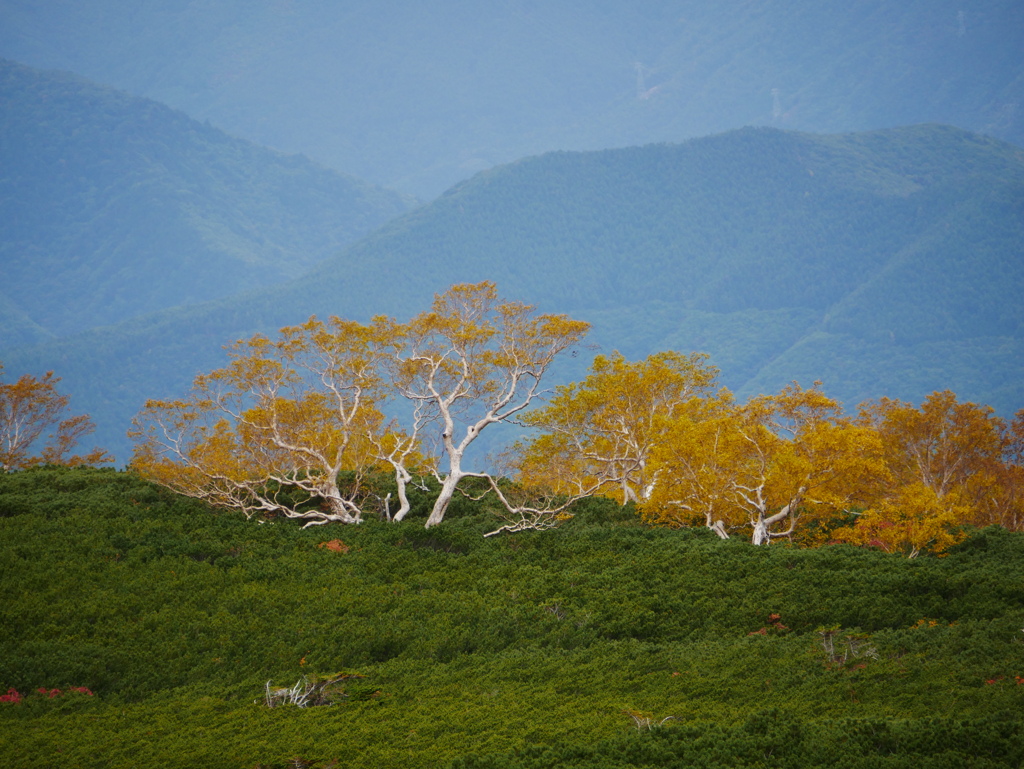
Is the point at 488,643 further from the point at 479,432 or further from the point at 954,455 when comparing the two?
the point at 954,455

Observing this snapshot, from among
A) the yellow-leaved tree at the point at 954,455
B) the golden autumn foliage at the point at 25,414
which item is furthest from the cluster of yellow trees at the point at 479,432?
A: the golden autumn foliage at the point at 25,414

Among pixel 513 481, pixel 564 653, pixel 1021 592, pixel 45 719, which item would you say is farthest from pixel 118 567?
pixel 1021 592

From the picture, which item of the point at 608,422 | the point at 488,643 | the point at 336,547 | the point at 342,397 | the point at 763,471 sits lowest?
the point at 488,643

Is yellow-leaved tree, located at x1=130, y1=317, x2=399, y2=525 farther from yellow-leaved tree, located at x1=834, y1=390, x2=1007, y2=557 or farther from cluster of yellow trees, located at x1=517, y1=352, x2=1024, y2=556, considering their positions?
yellow-leaved tree, located at x1=834, y1=390, x2=1007, y2=557

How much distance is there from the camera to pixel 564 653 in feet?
67.6

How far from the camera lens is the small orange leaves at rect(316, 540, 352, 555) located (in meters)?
28.1

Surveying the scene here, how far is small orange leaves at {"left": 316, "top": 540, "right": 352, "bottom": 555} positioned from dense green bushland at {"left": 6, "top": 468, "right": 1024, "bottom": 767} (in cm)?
→ 25

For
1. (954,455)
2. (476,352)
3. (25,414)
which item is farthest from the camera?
(25,414)

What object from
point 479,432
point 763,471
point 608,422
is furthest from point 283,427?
point 763,471

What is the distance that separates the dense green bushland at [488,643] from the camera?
14.6 m

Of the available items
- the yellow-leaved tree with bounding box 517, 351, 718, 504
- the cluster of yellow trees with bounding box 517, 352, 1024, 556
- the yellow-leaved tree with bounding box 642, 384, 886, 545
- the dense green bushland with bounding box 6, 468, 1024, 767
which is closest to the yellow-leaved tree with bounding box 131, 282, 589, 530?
the dense green bushland with bounding box 6, 468, 1024, 767

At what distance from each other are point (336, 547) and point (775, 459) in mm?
14921

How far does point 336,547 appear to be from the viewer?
28.5 metres

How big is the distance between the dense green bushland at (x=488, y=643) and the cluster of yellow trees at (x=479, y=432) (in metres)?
2.08
